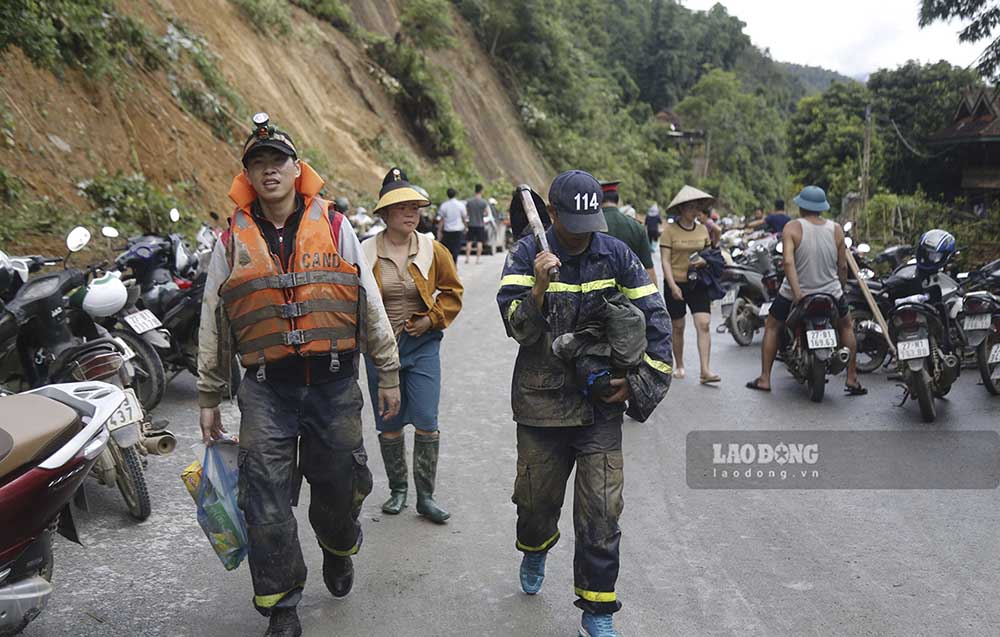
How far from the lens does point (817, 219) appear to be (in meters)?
8.22

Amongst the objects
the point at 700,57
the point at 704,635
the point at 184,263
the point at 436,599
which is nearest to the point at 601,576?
the point at 704,635

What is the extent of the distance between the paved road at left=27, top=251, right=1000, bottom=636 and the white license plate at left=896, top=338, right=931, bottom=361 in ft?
5.97

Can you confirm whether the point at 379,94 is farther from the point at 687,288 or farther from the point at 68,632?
the point at 68,632

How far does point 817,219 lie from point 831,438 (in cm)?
212

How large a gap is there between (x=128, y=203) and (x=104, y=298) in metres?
6.65

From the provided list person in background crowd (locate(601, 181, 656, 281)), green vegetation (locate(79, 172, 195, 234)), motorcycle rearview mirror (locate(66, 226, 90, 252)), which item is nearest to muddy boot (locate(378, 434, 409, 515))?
motorcycle rearview mirror (locate(66, 226, 90, 252))

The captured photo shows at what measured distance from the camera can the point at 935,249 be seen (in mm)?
8219

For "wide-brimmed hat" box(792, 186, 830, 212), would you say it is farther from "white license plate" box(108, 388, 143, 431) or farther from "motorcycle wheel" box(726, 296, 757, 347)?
"white license plate" box(108, 388, 143, 431)

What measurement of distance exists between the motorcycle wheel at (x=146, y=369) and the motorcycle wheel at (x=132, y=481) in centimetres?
175

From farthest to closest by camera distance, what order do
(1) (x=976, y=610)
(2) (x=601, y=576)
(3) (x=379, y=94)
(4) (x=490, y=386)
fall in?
(3) (x=379, y=94) < (4) (x=490, y=386) < (1) (x=976, y=610) < (2) (x=601, y=576)

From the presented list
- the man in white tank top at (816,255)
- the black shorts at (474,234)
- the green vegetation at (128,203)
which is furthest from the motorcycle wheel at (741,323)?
the black shorts at (474,234)

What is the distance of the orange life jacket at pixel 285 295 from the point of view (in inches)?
148

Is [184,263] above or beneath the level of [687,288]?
above

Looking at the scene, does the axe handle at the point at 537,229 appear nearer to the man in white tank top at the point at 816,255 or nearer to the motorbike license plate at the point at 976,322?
the man in white tank top at the point at 816,255
